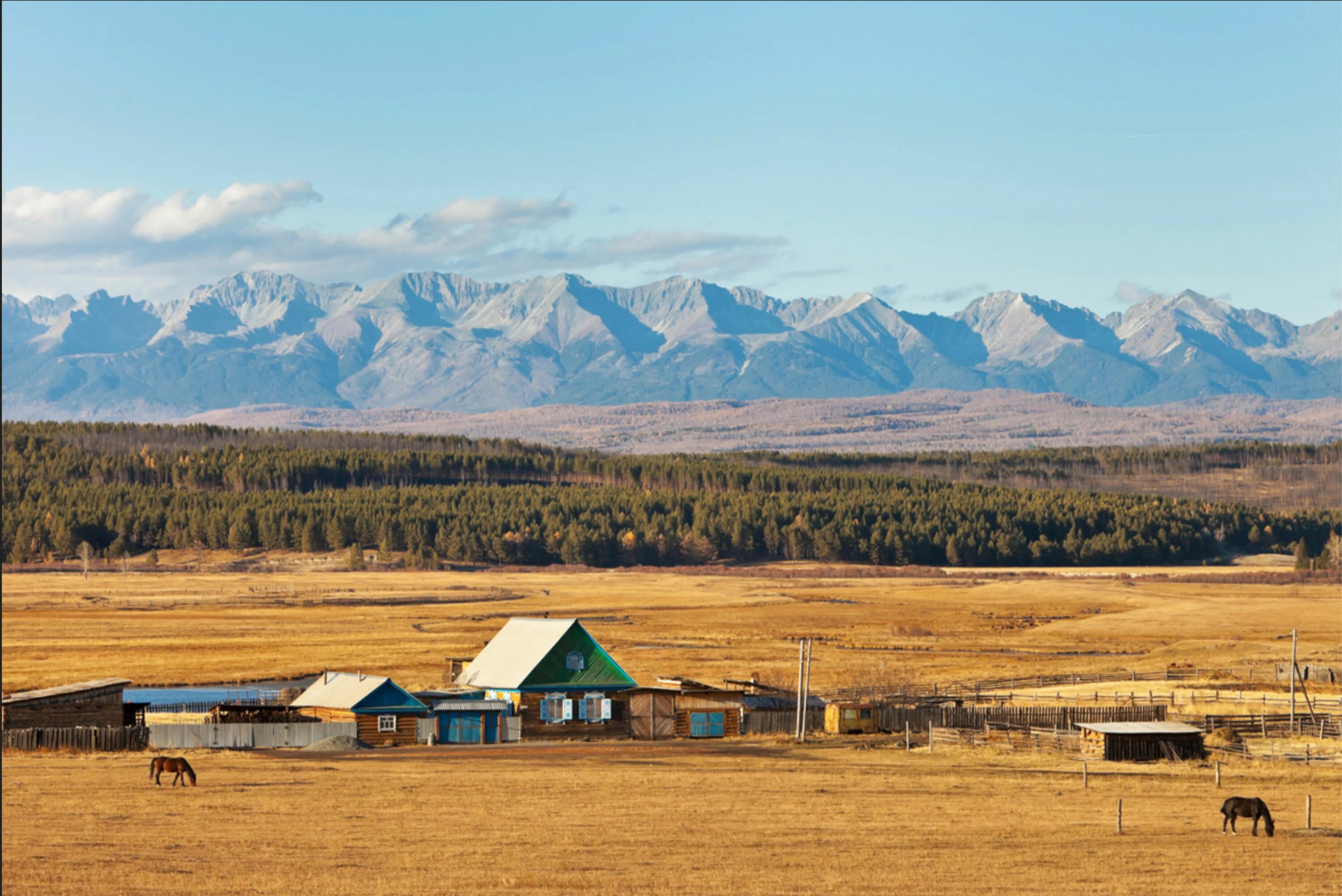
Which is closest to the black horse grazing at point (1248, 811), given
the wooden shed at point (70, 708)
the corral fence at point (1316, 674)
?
the wooden shed at point (70, 708)

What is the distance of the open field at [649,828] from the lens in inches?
1128

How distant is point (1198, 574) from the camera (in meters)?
187

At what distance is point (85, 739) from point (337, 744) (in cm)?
890

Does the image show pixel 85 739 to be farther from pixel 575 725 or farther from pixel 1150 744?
pixel 1150 744

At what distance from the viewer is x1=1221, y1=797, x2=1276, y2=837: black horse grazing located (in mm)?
35188

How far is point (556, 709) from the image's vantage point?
6319 centimetres

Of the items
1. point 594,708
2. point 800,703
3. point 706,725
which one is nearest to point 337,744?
point 594,708

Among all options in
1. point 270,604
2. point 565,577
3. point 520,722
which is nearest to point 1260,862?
point 520,722

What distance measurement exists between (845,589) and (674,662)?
7368cm

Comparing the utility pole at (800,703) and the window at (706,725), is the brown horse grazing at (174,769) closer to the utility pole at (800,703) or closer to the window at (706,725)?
the utility pole at (800,703)

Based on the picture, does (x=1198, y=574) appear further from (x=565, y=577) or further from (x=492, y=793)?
(x=492, y=793)

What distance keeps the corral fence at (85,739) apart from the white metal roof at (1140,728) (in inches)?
1327

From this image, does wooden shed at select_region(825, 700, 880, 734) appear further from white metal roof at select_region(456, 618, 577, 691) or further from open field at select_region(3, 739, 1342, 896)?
white metal roof at select_region(456, 618, 577, 691)

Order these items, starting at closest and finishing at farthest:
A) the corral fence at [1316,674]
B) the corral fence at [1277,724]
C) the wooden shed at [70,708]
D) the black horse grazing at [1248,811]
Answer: the black horse grazing at [1248,811] → the wooden shed at [70,708] → the corral fence at [1277,724] → the corral fence at [1316,674]
